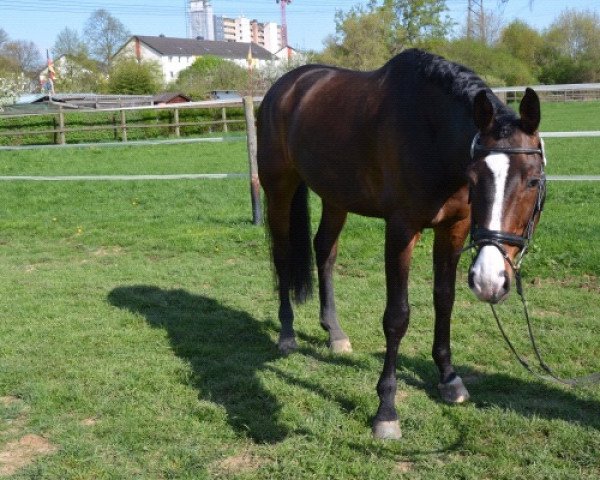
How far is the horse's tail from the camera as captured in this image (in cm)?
466

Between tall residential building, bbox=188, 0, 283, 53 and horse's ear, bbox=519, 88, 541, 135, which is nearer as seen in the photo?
horse's ear, bbox=519, 88, 541, 135

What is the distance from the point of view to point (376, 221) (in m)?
7.13

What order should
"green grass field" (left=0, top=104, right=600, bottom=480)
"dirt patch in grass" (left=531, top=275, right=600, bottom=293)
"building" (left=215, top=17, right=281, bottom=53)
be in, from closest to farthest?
"green grass field" (left=0, top=104, right=600, bottom=480)
"dirt patch in grass" (left=531, top=275, right=600, bottom=293)
"building" (left=215, top=17, right=281, bottom=53)

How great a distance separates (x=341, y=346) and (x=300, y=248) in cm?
86

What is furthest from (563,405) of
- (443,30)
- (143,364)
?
(443,30)

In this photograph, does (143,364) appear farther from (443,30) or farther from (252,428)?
(443,30)

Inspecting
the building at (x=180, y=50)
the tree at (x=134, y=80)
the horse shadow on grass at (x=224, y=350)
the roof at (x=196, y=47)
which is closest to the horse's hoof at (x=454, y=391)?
the horse shadow on grass at (x=224, y=350)

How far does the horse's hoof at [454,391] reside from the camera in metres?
3.32

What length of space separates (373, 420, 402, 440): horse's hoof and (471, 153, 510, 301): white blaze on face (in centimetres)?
99

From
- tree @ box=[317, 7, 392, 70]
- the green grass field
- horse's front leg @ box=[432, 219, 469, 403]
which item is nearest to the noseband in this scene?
horse's front leg @ box=[432, 219, 469, 403]

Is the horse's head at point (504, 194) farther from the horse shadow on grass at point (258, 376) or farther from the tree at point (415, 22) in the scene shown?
the tree at point (415, 22)

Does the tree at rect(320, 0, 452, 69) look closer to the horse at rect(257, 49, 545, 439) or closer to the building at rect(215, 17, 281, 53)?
the horse at rect(257, 49, 545, 439)

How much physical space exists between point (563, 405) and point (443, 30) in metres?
42.1

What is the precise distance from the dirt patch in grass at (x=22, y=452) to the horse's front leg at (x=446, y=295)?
1.95 m
